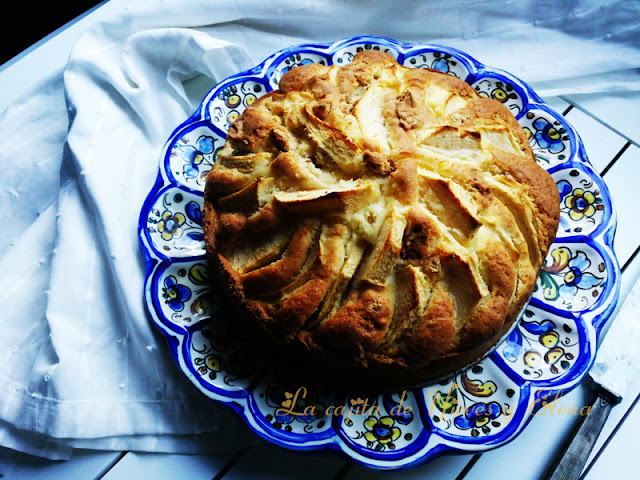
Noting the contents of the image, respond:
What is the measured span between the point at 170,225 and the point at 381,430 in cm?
98

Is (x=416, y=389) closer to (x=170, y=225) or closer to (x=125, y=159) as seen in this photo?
(x=170, y=225)

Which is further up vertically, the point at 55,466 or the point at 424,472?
the point at 55,466

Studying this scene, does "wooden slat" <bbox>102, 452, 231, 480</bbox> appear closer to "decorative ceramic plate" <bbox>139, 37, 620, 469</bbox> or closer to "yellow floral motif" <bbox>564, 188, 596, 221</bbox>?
"decorative ceramic plate" <bbox>139, 37, 620, 469</bbox>

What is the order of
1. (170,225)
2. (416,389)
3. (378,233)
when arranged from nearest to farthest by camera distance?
(378,233) < (416,389) < (170,225)

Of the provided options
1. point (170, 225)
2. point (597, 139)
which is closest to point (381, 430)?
point (170, 225)

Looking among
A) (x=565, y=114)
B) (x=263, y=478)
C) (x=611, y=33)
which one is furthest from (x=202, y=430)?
(x=611, y=33)

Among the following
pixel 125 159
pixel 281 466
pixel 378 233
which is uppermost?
pixel 125 159

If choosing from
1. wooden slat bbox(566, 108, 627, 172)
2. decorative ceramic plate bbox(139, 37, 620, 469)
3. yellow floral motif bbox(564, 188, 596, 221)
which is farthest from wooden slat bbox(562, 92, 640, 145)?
yellow floral motif bbox(564, 188, 596, 221)

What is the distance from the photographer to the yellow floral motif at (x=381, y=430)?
5.58 feet

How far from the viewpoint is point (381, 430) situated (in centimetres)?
172

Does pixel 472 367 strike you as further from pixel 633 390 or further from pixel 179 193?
pixel 179 193

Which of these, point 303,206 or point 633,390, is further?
point 633,390

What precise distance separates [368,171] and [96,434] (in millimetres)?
1184

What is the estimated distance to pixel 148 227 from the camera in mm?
1997
